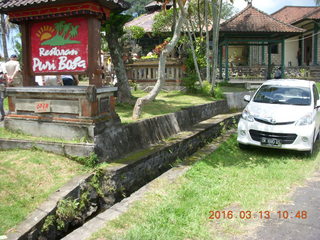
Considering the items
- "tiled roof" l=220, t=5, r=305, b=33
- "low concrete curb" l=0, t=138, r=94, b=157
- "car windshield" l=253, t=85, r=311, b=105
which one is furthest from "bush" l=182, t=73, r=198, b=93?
"low concrete curb" l=0, t=138, r=94, b=157

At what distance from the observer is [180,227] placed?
13.4ft

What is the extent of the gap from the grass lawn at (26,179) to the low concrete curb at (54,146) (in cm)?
13

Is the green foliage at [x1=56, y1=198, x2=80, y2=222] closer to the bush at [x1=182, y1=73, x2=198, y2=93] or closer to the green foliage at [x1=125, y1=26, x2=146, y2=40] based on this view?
the bush at [x1=182, y1=73, x2=198, y2=93]

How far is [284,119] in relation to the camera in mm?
7223

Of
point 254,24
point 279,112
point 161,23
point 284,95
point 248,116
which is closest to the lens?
point 279,112

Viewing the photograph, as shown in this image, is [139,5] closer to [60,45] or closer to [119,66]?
[119,66]

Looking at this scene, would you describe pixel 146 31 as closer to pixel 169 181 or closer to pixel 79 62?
pixel 79 62

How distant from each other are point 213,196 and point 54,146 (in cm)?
309

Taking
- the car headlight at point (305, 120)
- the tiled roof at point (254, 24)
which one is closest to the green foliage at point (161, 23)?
the tiled roof at point (254, 24)

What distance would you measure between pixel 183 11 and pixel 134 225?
649 cm

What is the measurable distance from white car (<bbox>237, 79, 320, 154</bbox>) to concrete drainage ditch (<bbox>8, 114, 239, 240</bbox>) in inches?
68.5

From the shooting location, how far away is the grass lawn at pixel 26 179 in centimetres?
433

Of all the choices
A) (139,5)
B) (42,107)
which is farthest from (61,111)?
(139,5)

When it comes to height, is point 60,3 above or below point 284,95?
above
